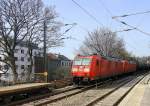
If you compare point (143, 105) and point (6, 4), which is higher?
point (6, 4)

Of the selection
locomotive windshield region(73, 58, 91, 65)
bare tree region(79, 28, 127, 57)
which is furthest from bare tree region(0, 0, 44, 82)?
bare tree region(79, 28, 127, 57)

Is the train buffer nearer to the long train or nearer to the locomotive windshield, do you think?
the long train

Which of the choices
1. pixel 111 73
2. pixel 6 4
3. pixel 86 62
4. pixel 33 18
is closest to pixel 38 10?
pixel 33 18

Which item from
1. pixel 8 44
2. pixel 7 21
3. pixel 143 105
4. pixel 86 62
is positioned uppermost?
pixel 7 21

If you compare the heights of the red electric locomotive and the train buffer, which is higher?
the red electric locomotive

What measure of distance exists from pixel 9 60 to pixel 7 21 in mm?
4523

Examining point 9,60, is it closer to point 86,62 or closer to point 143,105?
point 86,62

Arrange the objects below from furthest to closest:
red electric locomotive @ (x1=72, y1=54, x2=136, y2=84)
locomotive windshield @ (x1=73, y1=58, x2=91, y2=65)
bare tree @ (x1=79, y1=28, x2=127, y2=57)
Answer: bare tree @ (x1=79, y1=28, x2=127, y2=57), locomotive windshield @ (x1=73, y1=58, x2=91, y2=65), red electric locomotive @ (x1=72, y1=54, x2=136, y2=84)

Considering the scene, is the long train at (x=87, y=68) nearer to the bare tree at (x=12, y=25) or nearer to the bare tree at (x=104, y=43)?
the bare tree at (x=12, y=25)

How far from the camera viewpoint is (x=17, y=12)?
38.6 m

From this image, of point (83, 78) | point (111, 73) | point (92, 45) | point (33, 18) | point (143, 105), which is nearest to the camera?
point (143, 105)

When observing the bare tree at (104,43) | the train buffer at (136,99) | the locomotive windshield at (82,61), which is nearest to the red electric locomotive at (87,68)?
the locomotive windshield at (82,61)

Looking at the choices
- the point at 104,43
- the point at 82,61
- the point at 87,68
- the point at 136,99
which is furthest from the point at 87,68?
the point at 104,43

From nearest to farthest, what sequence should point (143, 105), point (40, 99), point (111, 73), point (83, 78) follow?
1. point (143, 105)
2. point (40, 99)
3. point (83, 78)
4. point (111, 73)
